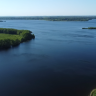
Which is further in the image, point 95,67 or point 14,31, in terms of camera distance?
point 14,31

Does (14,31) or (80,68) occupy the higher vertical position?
(14,31)

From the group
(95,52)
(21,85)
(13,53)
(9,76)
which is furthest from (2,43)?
(95,52)

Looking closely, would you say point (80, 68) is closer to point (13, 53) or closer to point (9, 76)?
point (9, 76)

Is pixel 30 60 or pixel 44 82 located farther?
pixel 30 60

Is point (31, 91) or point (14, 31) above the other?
point (14, 31)

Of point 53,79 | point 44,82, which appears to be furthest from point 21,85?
point 53,79

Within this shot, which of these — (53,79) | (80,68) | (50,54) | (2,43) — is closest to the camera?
→ (53,79)

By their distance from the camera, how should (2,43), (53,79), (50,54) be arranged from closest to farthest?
(53,79) < (50,54) < (2,43)

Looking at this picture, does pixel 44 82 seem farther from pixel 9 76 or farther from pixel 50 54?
pixel 50 54

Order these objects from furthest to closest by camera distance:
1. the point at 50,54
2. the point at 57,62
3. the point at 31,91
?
the point at 50,54
the point at 57,62
the point at 31,91
